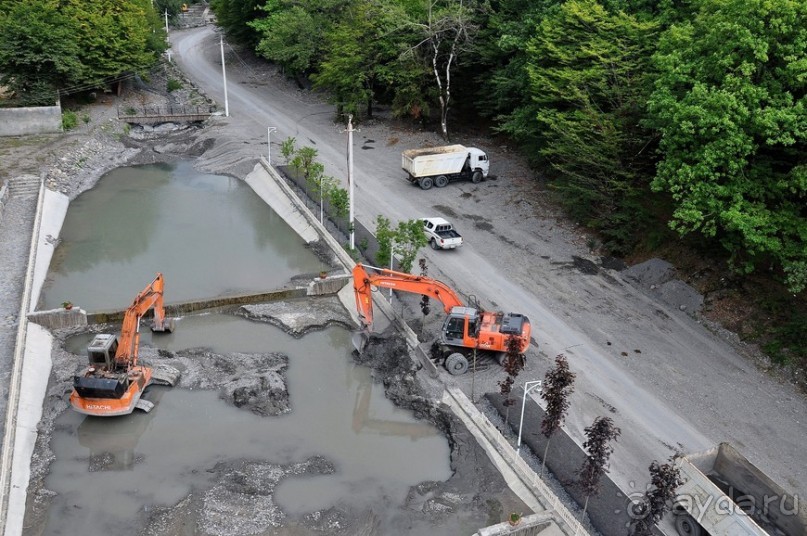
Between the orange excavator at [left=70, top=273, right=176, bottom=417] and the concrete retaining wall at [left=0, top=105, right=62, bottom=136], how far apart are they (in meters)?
28.6

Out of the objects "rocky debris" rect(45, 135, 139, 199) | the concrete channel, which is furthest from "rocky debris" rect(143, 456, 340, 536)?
"rocky debris" rect(45, 135, 139, 199)

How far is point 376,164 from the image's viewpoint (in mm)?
41812

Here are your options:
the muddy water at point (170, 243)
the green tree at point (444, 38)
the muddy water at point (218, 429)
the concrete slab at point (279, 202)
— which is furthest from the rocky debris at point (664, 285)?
the green tree at point (444, 38)

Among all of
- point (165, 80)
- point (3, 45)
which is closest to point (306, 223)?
point (3, 45)

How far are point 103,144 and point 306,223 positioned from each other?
65.2ft

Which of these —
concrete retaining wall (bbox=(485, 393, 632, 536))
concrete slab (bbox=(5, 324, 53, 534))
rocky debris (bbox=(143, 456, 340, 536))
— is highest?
concrete retaining wall (bbox=(485, 393, 632, 536))

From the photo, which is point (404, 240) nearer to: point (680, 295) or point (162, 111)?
point (680, 295)

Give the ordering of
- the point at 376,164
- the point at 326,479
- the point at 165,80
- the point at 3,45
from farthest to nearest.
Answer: the point at 165,80
the point at 3,45
the point at 376,164
the point at 326,479

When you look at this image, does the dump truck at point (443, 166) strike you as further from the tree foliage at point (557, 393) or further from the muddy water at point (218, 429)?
the tree foliage at point (557, 393)

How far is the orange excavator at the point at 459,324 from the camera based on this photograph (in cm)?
2234

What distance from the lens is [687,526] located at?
16.1 meters

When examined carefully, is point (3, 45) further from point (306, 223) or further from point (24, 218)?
point (306, 223)

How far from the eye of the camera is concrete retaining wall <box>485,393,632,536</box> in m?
16.9

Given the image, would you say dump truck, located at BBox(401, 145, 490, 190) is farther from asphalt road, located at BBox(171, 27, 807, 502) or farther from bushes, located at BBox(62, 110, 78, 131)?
bushes, located at BBox(62, 110, 78, 131)
